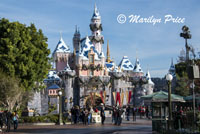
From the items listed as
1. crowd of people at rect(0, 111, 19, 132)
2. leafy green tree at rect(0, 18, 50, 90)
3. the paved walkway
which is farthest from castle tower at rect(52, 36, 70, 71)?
the paved walkway

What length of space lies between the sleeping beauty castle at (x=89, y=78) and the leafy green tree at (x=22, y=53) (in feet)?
84.2

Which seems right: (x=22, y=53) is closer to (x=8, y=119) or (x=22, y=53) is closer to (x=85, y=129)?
(x=8, y=119)

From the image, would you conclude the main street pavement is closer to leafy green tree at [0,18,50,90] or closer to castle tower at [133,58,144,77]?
leafy green tree at [0,18,50,90]

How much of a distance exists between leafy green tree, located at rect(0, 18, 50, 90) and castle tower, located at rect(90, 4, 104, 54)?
43.1 meters

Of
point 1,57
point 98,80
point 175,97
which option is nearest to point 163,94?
point 175,97

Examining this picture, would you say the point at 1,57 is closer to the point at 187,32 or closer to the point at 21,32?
the point at 21,32

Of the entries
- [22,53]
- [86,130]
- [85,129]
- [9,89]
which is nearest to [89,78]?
[22,53]

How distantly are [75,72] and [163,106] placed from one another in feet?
161

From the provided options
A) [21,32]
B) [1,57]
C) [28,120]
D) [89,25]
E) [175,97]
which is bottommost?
[28,120]

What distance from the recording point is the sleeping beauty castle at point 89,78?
65.9 m

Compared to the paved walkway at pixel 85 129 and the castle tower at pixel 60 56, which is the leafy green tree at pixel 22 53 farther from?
the castle tower at pixel 60 56

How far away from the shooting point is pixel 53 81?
6756 cm

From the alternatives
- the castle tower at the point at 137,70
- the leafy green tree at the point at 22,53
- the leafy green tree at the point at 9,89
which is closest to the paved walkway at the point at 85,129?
the leafy green tree at the point at 9,89

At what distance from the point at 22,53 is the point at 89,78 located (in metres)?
35.0
